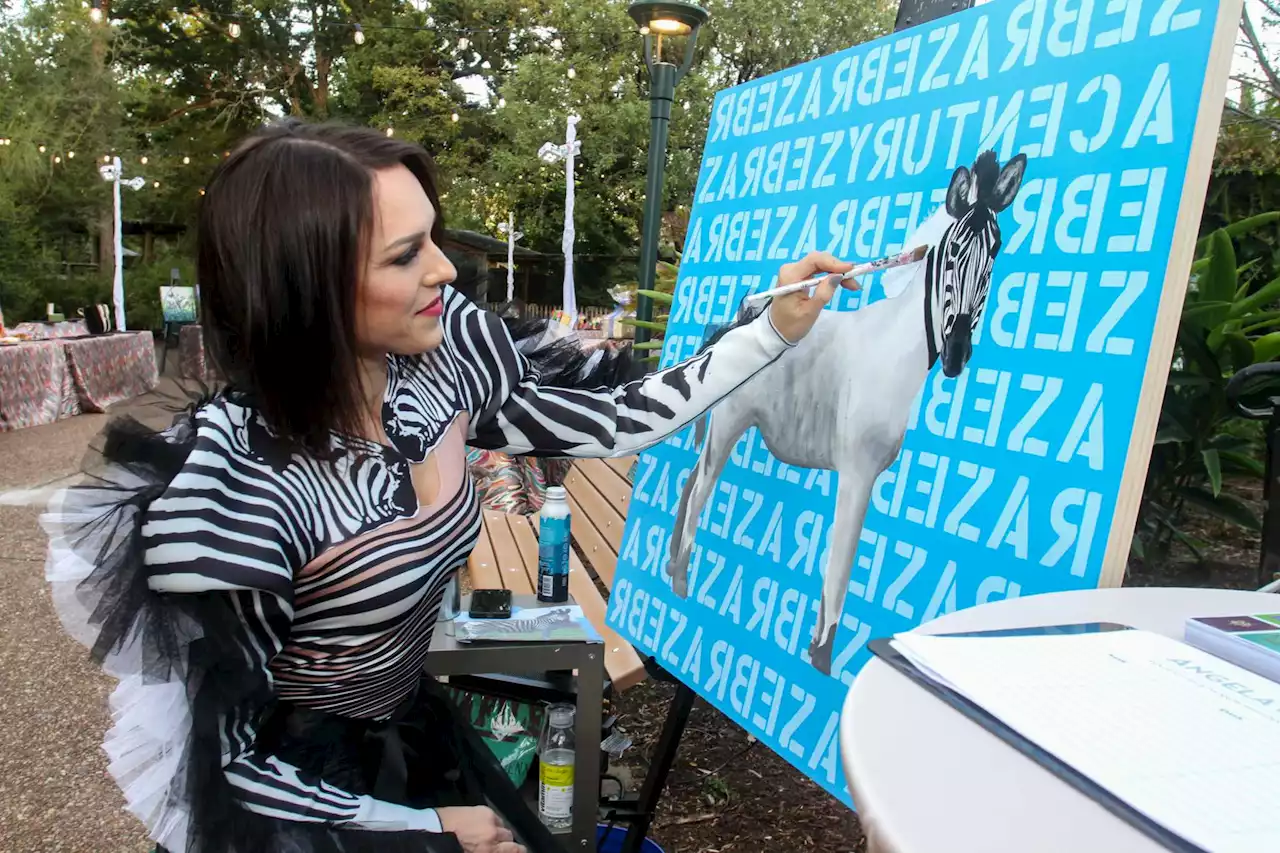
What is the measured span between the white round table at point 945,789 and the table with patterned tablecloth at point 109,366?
8.42 meters

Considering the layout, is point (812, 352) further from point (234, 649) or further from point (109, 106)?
point (109, 106)

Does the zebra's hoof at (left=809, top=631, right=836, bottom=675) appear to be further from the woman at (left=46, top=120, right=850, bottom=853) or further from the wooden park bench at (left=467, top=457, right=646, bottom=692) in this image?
the wooden park bench at (left=467, top=457, right=646, bottom=692)

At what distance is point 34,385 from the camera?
25.3ft

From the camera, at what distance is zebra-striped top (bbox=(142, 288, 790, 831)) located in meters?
1.11

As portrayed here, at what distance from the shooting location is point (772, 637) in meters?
1.46

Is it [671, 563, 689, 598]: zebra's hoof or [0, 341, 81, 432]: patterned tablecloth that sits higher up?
[671, 563, 689, 598]: zebra's hoof

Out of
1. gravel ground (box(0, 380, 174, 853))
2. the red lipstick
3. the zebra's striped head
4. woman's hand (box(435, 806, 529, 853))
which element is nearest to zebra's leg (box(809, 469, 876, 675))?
the zebra's striped head

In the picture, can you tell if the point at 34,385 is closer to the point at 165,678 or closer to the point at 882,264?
the point at 165,678

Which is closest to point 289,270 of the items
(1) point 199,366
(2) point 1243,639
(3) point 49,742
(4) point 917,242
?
(1) point 199,366

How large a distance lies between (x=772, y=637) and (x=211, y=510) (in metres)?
0.86

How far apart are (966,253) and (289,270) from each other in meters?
0.90

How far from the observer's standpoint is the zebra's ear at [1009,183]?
44.8 inches

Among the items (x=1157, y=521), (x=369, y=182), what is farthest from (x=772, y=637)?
(x=1157, y=521)

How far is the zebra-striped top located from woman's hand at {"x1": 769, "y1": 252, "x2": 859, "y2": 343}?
0.09 feet
